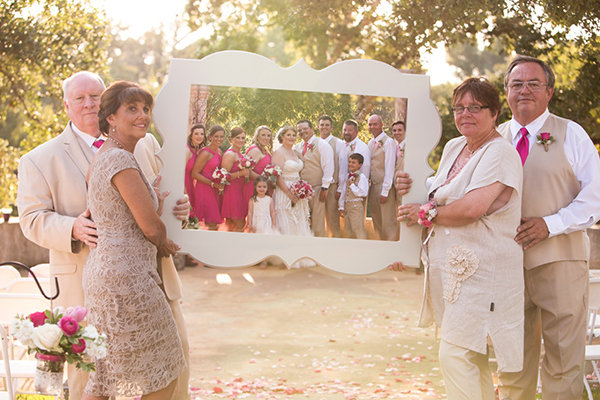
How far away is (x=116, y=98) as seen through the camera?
346 cm

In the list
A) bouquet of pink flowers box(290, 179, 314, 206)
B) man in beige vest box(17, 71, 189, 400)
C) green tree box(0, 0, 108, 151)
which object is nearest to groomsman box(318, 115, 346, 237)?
bouquet of pink flowers box(290, 179, 314, 206)

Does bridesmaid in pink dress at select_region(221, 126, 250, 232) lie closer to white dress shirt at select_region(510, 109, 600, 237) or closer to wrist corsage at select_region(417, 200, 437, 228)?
wrist corsage at select_region(417, 200, 437, 228)

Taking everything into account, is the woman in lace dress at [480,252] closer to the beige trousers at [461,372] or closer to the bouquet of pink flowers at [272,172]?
the beige trousers at [461,372]

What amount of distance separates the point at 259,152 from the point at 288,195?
314 millimetres

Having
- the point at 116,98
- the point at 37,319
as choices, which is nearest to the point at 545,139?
the point at 116,98

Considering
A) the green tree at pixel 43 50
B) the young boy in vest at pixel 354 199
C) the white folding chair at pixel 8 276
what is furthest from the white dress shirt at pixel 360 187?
the green tree at pixel 43 50

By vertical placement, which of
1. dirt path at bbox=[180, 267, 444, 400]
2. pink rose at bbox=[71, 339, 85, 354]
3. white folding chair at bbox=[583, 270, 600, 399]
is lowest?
dirt path at bbox=[180, 267, 444, 400]

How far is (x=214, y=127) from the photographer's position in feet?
13.2

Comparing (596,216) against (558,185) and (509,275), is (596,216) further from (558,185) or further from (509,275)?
(509,275)

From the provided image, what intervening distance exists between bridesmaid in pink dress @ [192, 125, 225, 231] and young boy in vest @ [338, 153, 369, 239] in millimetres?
764

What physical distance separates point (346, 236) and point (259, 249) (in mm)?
537

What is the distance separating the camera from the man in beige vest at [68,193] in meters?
3.81

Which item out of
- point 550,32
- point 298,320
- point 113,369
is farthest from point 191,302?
point 113,369

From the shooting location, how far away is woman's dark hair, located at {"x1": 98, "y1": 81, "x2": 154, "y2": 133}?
3.46 metres
